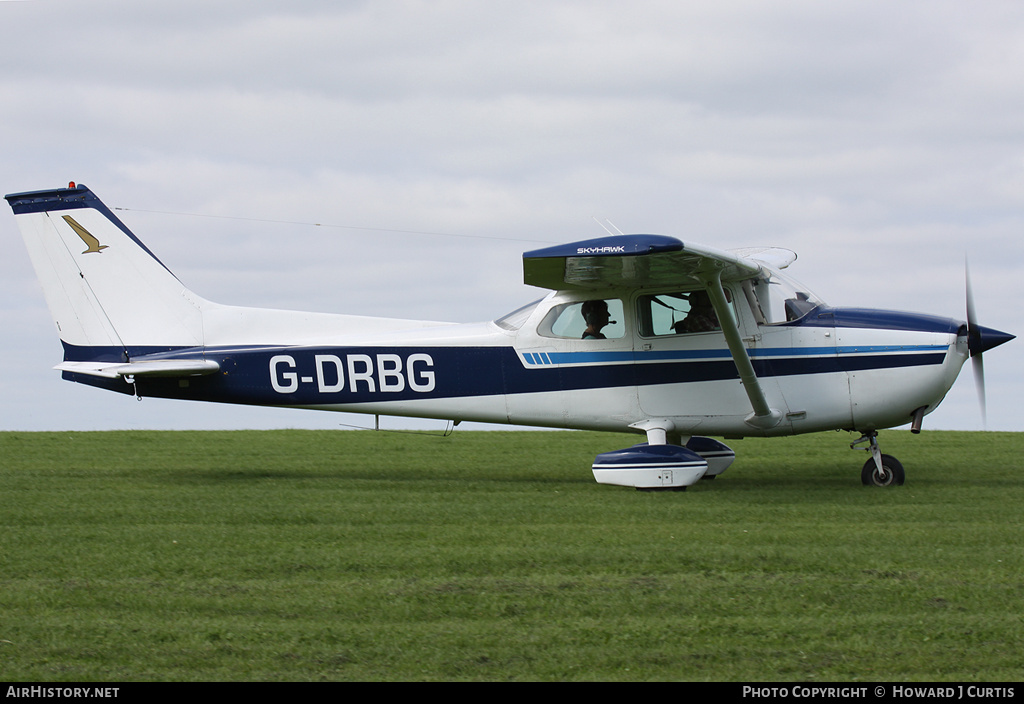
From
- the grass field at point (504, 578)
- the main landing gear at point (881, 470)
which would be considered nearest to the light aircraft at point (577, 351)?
the main landing gear at point (881, 470)

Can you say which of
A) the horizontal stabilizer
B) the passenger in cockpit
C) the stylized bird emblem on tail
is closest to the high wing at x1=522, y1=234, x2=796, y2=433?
the passenger in cockpit

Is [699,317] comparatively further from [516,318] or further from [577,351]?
[516,318]

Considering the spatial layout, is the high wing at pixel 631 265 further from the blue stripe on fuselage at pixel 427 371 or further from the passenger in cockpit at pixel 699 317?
the blue stripe on fuselage at pixel 427 371

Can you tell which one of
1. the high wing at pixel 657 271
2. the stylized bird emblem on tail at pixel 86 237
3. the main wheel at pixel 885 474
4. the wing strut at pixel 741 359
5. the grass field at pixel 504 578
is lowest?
the main wheel at pixel 885 474

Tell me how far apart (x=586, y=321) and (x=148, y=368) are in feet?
16.7

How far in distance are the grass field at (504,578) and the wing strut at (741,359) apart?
2.69 feet

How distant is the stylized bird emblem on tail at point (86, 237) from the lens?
11859 millimetres

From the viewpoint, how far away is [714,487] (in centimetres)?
1063

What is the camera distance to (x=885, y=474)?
422 inches

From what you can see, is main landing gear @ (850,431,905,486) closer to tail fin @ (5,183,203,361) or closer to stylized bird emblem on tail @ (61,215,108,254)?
tail fin @ (5,183,203,361)

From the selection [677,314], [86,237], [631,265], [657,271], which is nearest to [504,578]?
[631,265]
